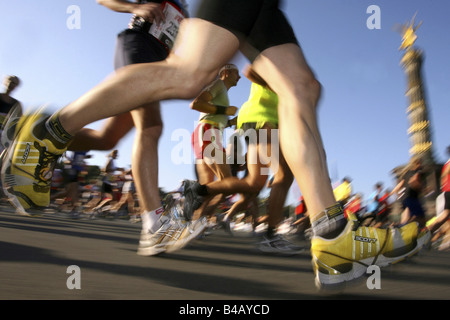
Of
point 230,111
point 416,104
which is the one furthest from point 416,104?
point 230,111

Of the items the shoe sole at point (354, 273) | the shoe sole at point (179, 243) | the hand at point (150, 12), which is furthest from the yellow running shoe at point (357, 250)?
the hand at point (150, 12)

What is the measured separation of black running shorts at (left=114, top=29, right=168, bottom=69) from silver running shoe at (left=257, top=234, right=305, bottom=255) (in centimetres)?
153

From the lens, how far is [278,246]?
Answer: 292 cm

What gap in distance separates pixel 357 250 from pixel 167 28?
1682 millimetres

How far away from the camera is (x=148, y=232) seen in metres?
2.34

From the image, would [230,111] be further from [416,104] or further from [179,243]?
[416,104]

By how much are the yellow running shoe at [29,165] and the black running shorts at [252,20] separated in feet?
2.67

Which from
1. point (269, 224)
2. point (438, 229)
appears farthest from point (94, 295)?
point (438, 229)

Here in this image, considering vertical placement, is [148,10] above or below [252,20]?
above

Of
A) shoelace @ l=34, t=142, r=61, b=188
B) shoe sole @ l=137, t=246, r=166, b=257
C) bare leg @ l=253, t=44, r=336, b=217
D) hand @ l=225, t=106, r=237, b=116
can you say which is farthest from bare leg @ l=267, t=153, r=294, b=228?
shoelace @ l=34, t=142, r=61, b=188

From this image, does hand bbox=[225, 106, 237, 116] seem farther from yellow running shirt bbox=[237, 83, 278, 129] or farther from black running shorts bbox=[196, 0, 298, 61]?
black running shorts bbox=[196, 0, 298, 61]

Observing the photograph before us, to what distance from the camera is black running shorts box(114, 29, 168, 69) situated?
234 cm

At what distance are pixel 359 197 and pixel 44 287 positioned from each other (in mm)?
7869
